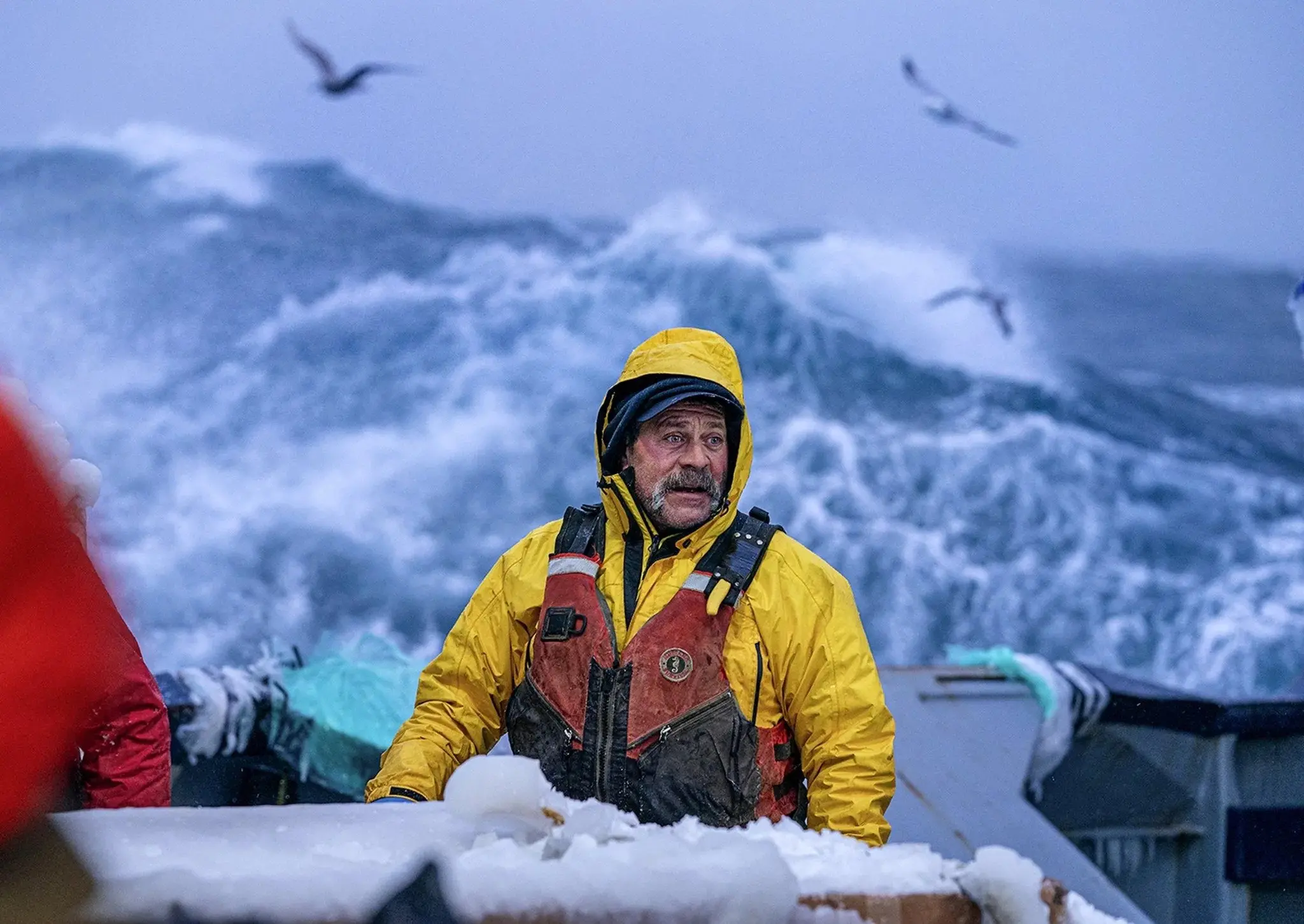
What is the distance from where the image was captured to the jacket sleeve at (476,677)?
2289mm

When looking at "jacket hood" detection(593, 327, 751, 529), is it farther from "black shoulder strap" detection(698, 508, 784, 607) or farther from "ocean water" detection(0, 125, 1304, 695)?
"ocean water" detection(0, 125, 1304, 695)

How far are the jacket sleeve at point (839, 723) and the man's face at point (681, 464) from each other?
0.86 ft

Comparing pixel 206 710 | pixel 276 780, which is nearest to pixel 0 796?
pixel 206 710

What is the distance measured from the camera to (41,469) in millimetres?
801

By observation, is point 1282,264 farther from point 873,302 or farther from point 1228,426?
point 873,302

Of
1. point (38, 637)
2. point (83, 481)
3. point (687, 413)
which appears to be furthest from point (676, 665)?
point (38, 637)

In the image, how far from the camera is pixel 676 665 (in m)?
2.16

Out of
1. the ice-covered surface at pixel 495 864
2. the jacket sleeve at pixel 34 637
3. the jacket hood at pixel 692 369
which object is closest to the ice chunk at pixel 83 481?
the jacket hood at pixel 692 369

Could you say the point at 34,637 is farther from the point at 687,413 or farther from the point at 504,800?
the point at 687,413

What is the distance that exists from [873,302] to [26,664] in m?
9.40

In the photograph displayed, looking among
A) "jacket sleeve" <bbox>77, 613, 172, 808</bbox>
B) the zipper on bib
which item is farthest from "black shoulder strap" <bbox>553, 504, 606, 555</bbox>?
"jacket sleeve" <bbox>77, 613, 172, 808</bbox>

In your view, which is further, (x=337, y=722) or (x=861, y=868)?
(x=337, y=722)

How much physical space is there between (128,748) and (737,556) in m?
1.06

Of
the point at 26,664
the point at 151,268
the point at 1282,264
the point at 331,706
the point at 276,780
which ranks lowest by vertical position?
the point at 276,780
